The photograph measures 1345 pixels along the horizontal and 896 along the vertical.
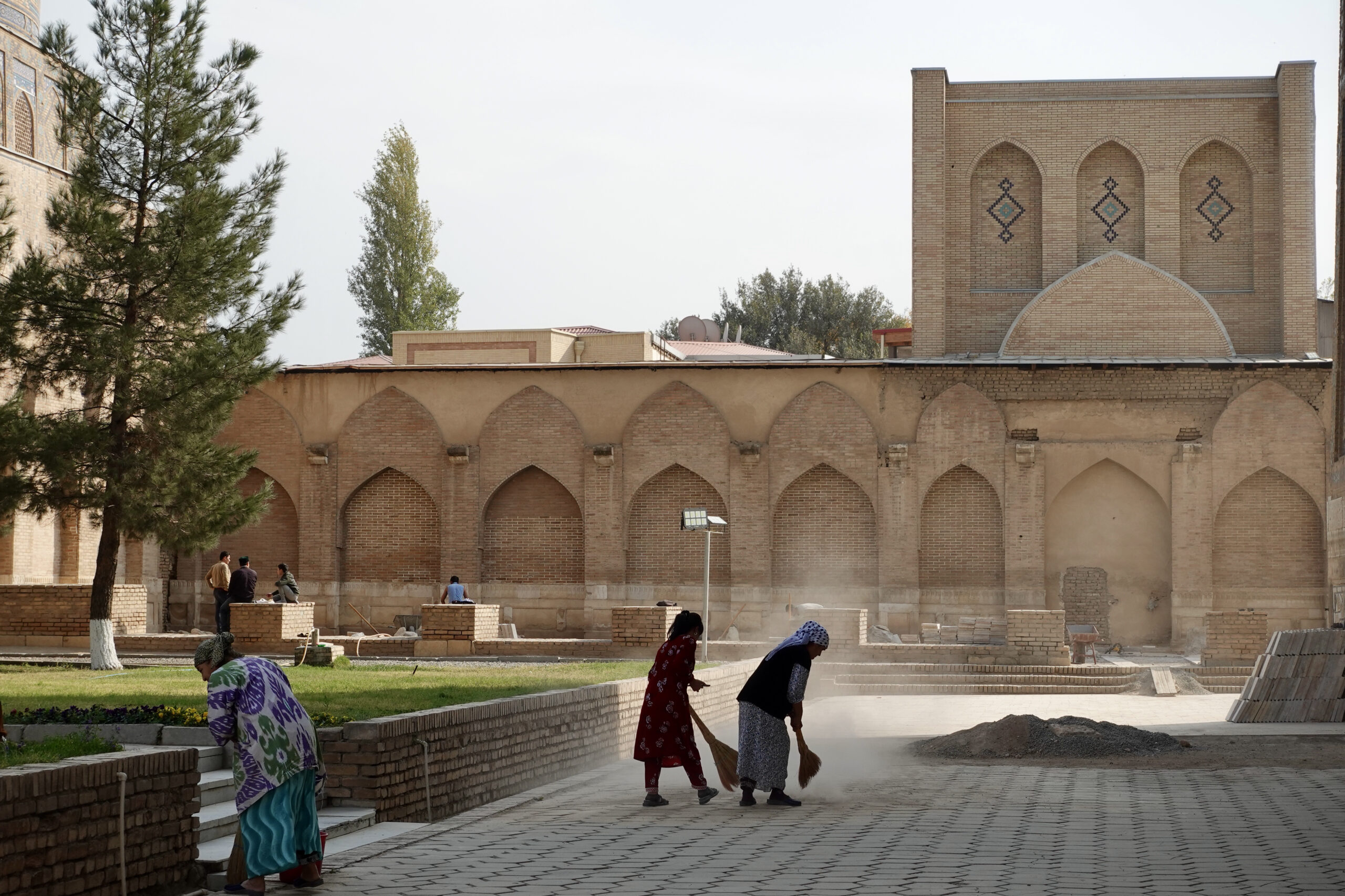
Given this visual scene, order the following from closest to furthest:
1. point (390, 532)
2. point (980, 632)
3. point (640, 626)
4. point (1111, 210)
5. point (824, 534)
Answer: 1. point (640, 626)
2. point (980, 632)
3. point (824, 534)
4. point (390, 532)
5. point (1111, 210)

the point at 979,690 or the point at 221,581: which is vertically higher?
the point at 221,581

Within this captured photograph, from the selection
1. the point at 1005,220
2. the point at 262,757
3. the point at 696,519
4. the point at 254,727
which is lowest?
the point at 262,757

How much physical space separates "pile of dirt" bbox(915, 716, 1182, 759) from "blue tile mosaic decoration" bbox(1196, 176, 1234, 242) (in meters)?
21.6

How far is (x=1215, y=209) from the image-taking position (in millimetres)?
31578

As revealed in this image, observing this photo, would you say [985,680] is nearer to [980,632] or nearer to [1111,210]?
[980,632]

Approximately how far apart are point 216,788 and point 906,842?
11.5 feet

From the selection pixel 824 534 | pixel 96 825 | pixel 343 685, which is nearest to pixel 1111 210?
pixel 824 534

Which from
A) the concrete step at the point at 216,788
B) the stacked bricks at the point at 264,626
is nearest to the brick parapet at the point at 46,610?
the stacked bricks at the point at 264,626

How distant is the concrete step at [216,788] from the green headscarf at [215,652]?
172 cm

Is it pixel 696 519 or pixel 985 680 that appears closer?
pixel 696 519

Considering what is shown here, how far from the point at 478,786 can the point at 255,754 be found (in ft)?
11.7

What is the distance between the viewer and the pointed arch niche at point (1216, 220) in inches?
1233

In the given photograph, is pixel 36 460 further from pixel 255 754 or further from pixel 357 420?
pixel 255 754

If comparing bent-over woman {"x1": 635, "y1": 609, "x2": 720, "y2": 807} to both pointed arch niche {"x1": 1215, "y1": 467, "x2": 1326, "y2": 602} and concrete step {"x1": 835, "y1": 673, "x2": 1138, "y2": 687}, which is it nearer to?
concrete step {"x1": 835, "y1": 673, "x2": 1138, "y2": 687}
